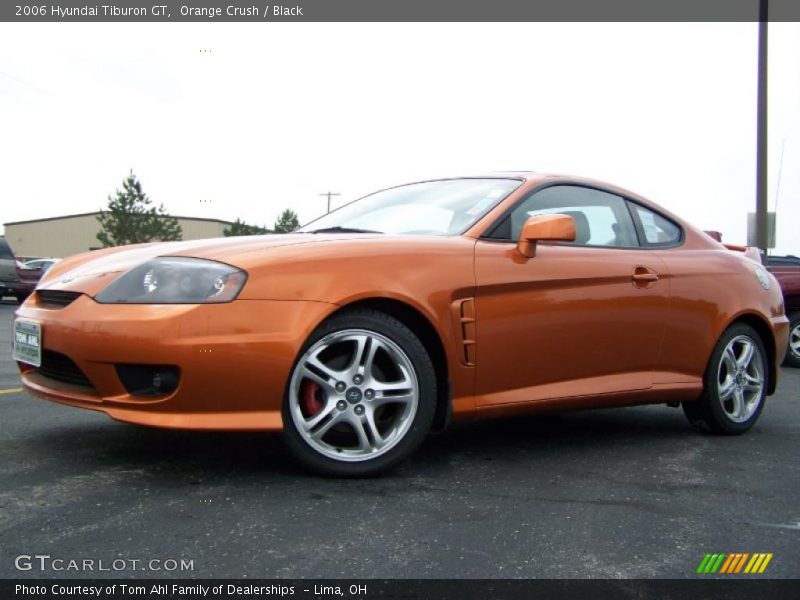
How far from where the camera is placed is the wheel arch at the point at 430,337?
342cm

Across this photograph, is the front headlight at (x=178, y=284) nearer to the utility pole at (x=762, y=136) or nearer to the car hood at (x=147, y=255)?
the car hood at (x=147, y=255)

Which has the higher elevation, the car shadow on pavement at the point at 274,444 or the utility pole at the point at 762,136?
the utility pole at the point at 762,136

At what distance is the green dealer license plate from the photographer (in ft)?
11.0

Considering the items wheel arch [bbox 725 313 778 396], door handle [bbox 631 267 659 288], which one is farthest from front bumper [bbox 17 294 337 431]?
wheel arch [bbox 725 313 778 396]

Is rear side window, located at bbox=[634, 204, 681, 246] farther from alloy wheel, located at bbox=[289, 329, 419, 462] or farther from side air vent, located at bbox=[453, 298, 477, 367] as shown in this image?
alloy wheel, located at bbox=[289, 329, 419, 462]

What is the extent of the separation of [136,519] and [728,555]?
1843 mm

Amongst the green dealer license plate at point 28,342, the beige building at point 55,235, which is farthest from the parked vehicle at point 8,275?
the beige building at point 55,235

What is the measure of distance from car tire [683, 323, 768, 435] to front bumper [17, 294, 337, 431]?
8.27 feet

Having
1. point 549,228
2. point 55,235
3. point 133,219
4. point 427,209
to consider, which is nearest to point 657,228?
point 549,228

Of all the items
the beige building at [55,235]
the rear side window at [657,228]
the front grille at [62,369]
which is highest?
the rear side window at [657,228]

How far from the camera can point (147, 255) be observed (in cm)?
348

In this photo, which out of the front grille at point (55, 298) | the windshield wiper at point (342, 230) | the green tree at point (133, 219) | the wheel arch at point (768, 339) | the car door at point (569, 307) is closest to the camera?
the front grille at point (55, 298)
